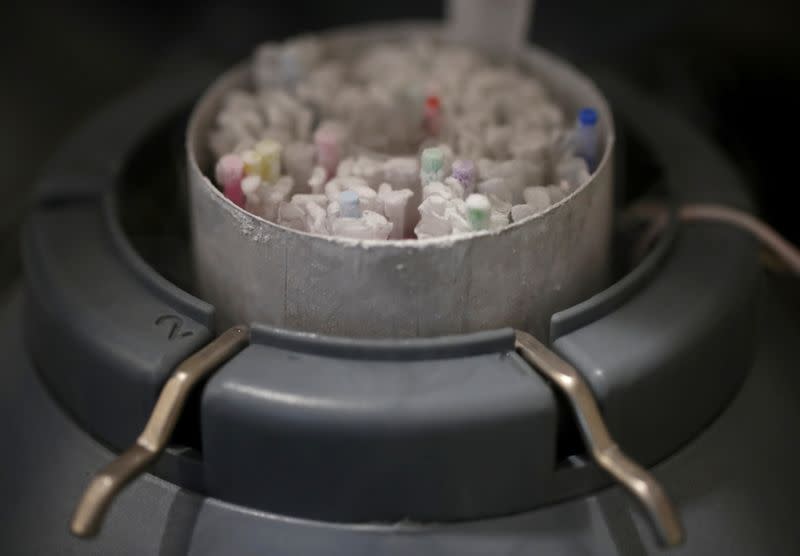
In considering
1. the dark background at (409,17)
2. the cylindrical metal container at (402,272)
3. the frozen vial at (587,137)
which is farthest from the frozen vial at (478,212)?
the dark background at (409,17)

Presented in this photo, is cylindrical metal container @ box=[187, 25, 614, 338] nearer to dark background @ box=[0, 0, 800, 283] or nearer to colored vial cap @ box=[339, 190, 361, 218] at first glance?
colored vial cap @ box=[339, 190, 361, 218]

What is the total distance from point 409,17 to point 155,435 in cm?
75

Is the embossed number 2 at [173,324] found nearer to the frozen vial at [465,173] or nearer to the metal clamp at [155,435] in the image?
the metal clamp at [155,435]

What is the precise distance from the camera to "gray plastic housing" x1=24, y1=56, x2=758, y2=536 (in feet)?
2.12

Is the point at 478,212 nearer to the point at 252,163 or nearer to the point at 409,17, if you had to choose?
the point at 252,163

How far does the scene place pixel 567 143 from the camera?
0.84 meters

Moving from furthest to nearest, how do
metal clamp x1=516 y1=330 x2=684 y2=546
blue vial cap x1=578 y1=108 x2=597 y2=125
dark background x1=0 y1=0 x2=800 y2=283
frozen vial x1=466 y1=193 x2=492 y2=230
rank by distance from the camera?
dark background x1=0 y1=0 x2=800 y2=283 < blue vial cap x1=578 y1=108 x2=597 y2=125 < frozen vial x1=466 y1=193 x2=492 y2=230 < metal clamp x1=516 y1=330 x2=684 y2=546

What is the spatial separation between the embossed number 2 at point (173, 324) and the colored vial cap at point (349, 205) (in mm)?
141

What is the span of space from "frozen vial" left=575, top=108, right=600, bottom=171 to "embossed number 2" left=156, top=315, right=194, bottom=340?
351mm

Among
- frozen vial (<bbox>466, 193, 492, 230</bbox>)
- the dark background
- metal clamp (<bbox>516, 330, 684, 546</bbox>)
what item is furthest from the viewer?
the dark background

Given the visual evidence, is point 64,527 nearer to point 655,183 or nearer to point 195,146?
point 195,146

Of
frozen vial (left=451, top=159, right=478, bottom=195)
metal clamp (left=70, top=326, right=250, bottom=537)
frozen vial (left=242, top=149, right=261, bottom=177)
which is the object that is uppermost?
frozen vial (left=451, top=159, right=478, bottom=195)

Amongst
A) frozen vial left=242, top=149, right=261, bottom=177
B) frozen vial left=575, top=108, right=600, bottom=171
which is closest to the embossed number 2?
frozen vial left=242, top=149, right=261, bottom=177

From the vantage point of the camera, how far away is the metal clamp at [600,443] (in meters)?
0.60
